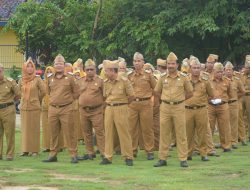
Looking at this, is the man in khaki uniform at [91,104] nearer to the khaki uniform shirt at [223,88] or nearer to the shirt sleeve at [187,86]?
the shirt sleeve at [187,86]

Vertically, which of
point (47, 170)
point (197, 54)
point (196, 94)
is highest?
point (197, 54)

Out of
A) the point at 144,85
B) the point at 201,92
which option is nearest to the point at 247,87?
the point at 201,92

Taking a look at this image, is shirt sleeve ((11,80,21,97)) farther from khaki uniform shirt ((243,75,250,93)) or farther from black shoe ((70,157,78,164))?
khaki uniform shirt ((243,75,250,93))

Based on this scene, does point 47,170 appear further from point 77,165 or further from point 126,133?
point 126,133

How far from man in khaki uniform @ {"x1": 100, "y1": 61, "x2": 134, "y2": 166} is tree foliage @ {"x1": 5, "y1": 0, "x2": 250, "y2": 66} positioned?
8.58 metres

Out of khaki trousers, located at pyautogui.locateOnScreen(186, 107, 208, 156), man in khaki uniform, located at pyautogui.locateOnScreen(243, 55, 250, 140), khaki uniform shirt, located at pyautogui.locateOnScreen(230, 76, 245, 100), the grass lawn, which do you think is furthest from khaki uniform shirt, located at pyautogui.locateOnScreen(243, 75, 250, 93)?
khaki trousers, located at pyautogui.locateOnScreen(186, 107, 208, 156)

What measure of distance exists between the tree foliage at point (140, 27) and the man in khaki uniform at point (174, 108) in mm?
9205

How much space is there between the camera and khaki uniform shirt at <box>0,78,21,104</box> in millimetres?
13733

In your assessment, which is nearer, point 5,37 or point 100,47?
point 100,47

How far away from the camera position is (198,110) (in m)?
13.6

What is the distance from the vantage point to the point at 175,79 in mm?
12719

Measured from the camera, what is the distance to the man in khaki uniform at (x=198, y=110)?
1356cm

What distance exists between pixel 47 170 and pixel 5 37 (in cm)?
1964

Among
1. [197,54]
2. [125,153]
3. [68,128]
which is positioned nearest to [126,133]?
[125,153]
